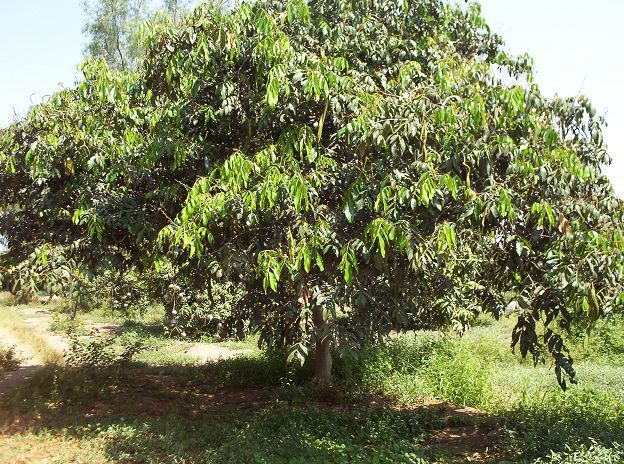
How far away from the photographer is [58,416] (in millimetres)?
7496

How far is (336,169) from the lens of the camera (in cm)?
542

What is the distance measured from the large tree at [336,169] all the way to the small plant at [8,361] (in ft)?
18.5

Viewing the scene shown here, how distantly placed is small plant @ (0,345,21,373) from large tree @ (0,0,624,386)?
18.5 feet

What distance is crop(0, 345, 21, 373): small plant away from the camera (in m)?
11.0

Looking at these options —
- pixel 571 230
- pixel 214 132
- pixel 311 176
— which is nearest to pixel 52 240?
pixel 214 132

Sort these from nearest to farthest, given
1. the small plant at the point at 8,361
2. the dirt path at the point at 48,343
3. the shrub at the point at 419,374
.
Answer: the shrub at the point at 419,374
the dirt path at the point at 48,343
the small plant at the point at 8,361

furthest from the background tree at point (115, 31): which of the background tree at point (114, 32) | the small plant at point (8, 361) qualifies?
the small plant at point (8, 361)

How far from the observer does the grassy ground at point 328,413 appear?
19.8ft

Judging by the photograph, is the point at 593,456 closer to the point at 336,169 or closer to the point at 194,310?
the point at 336,169

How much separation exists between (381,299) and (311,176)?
1.66 metres

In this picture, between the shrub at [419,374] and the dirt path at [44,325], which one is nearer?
the shrub at [419,374]

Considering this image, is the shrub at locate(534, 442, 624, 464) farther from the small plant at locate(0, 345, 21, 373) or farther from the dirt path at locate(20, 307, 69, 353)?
the dirt path at locate(20, 307, 69, 353)

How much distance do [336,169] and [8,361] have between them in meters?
9.35

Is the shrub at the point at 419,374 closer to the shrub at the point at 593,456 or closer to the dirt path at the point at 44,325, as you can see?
the shrub at the point at 593,456
